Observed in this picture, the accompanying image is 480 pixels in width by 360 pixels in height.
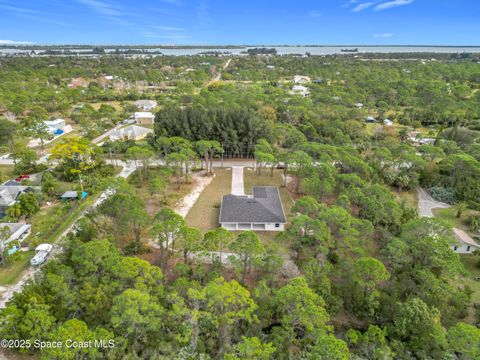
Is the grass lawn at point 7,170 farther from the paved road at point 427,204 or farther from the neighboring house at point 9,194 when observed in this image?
the paved road at point 427,204

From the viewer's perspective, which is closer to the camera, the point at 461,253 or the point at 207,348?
the point at 207,348

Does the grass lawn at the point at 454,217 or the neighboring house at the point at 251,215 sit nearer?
the neighboring house at the point at 251,215

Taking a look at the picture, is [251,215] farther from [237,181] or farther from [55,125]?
[55,125]

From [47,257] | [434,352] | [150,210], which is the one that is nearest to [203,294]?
[434,352]

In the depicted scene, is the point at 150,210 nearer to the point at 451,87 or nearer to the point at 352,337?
the point at 352,337

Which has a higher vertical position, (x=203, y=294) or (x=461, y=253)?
(x=203, y=294)

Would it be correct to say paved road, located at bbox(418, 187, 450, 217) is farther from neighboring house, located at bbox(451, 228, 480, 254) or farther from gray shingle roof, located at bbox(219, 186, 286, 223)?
gray shingle roof, located at bbox(219, 186, 286, 223)

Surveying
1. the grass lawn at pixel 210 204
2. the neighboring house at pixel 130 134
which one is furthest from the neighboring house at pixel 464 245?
the neighboring house at pixel 130 134
